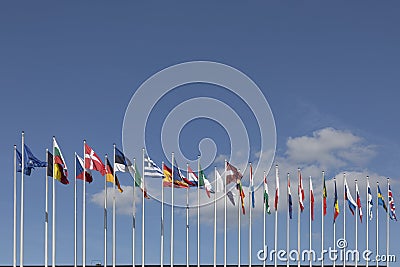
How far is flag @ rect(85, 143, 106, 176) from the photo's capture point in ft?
192

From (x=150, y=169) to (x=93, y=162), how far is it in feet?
15.3

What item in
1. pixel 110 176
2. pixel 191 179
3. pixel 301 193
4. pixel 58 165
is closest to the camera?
pixel 58 165

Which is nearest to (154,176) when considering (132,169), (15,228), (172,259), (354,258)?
(132,169)

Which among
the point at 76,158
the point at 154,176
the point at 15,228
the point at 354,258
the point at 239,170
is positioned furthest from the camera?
the point at 354,258

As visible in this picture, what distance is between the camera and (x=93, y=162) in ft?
193

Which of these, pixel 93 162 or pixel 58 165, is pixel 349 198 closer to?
pixel 93 162

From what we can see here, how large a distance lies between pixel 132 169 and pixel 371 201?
69.3ft

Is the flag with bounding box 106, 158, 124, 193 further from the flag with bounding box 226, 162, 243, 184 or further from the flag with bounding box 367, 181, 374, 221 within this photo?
the flag with bounding box 367, 181, 374, 221

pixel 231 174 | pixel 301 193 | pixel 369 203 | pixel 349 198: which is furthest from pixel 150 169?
pixel 369 203

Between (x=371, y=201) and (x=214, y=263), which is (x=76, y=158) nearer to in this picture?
(x=214, y=263)

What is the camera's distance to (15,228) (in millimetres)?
54406

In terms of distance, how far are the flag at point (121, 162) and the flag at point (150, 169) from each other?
4.43 feet

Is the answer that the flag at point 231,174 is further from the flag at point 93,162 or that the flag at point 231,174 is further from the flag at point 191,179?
the flag at point 93,162

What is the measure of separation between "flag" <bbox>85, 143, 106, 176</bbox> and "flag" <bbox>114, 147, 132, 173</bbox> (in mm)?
935
